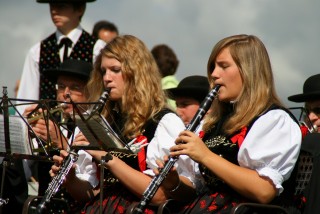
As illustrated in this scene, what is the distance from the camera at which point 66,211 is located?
6.94 meters

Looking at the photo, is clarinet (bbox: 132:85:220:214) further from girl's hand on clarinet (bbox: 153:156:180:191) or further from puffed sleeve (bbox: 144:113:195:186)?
puffed sleeve (bbox: 144:113:195:186)

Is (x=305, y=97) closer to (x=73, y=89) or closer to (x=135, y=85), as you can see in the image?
(x=135, y=85)

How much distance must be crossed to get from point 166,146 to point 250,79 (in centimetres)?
81

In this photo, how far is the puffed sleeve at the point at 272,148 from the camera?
5.55 metres

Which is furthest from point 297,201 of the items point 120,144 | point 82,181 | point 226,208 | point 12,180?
point 12,180

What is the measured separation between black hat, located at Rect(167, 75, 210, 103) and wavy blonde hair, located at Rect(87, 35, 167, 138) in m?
1.20

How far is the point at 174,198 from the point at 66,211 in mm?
1159

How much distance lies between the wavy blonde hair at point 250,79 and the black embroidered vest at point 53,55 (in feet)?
9.87

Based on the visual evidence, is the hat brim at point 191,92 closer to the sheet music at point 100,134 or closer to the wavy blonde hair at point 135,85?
the wavy blonde hair at point 135,85

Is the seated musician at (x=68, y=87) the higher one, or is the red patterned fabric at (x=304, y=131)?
the red patterned fabric at (x=304, y=131)

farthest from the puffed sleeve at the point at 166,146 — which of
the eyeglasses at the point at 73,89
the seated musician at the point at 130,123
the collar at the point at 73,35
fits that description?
the collar at the point at 73,35

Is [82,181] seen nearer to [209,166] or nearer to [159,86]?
[159,86]

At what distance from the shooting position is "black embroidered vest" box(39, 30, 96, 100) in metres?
8.81

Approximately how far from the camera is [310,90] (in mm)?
6945
